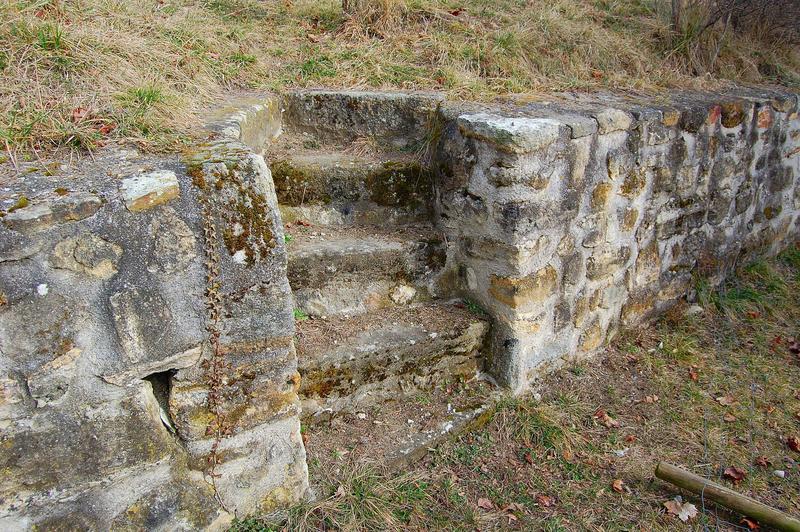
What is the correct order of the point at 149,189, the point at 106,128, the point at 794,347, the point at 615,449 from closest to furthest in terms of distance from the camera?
1. the point at 149,189
2. the point at 106,128
3. the point at 615,449
4. the point at 794,347

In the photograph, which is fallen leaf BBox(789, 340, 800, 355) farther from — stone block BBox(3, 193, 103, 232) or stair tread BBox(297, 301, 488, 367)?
stone block BBox(3, 193, 103, 232)

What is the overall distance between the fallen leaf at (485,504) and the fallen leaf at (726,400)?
148 cm

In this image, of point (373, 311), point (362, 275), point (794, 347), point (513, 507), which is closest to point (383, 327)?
point (373, 311)

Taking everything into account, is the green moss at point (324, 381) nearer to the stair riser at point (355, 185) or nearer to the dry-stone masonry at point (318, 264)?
the dry-stone masonry at point (318, 264)

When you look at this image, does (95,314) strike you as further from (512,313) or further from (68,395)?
(512,313)

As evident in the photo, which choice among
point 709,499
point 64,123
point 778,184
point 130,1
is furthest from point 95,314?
point 778,184

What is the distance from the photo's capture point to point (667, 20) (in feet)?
15.7

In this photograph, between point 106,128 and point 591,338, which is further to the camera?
point 591,338

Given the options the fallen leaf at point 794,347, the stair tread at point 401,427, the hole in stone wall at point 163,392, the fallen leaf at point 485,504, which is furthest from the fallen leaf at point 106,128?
the fallen leaf at point 794,347

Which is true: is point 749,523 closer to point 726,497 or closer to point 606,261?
point 726,497

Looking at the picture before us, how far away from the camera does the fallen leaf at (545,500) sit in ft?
8.10

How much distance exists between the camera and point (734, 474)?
2635mm

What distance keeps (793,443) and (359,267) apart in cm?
220

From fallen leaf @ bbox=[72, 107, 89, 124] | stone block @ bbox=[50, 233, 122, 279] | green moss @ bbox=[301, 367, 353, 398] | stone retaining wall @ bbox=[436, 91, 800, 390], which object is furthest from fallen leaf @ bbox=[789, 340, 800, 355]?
fallen leaf @ bbox=[72, 107, 89, 124]
